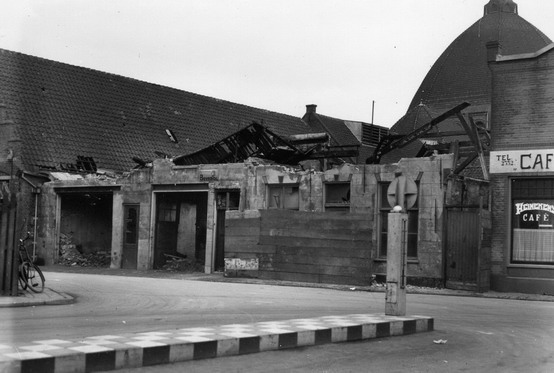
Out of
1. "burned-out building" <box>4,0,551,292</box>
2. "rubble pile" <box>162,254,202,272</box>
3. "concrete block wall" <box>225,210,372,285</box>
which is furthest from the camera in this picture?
"rubble pile" <box>162,254,202,272</box>

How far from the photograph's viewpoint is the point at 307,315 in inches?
553

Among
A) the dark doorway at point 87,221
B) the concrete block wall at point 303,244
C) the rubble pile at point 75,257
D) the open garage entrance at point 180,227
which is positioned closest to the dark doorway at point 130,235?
the open garage entrance at point 180,227

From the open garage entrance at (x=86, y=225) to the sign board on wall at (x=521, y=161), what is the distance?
585 inches

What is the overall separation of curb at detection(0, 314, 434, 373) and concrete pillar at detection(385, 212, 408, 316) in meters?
0.83

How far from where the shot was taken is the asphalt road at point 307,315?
356 inches

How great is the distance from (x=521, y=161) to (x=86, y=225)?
1807 cm

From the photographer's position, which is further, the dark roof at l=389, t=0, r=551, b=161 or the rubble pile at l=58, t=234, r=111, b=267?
the dark roof at l=389, t=0, r=551, b=161

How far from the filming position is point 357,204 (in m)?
26.1

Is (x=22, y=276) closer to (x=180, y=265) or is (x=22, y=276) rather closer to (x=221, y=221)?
(x=221, y=221)

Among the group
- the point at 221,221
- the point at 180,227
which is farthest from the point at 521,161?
the point at 180,227

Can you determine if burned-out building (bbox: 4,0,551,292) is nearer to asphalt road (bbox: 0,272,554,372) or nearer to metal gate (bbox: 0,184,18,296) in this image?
metal gate (bbox: 0,184,18,296)

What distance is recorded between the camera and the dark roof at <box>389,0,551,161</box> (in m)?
51.8

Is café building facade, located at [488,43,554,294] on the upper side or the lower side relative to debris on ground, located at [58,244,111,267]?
upper

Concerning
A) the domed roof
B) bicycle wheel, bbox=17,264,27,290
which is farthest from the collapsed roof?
the domed roof
